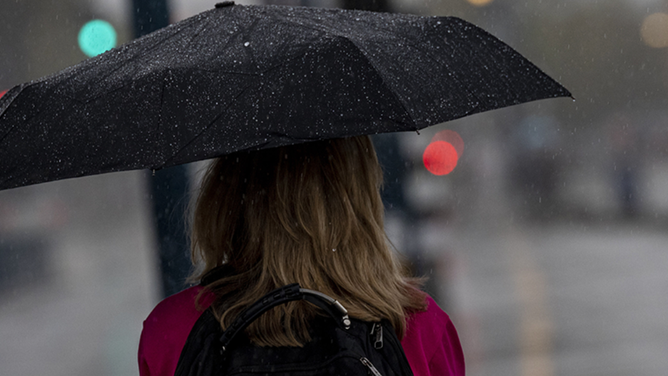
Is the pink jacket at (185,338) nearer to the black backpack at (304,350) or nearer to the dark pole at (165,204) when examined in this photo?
the black backpack at (304,350)

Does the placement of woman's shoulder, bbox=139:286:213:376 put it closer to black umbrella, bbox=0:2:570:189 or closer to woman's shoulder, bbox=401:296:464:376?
black umbrella, bbox=0:2:570:189

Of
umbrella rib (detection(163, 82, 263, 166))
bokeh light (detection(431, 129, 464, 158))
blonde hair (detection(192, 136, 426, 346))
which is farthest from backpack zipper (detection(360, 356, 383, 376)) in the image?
bokeh light (detection(431, 129, 464, 158))

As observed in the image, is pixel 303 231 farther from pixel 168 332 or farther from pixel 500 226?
pixel 500 226

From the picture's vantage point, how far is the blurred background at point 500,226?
5.15 metres

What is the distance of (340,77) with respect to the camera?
4.39 feet

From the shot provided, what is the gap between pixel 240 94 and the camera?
130 cm

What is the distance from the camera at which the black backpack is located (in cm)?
124

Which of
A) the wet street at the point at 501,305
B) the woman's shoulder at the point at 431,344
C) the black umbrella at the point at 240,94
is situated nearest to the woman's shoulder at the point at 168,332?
the black umbrella at the point at 240,94

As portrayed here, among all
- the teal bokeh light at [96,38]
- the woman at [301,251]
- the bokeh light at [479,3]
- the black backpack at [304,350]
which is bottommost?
the black backpack at [304,350]

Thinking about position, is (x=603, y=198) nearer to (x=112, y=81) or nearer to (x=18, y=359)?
(x=18, y=359)

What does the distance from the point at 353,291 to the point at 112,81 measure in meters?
0.75

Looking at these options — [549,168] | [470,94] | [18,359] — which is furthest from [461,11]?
[470,94]

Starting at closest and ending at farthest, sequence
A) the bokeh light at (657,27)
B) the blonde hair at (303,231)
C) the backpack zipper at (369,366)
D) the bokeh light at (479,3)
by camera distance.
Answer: the backpack zipper at (369,366), the blonde hair at (303,231), the bokeh light at (479,3), the bokeh light at (657,27)

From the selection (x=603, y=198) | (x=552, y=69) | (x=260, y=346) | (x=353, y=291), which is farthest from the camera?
(x=552, y=69)
